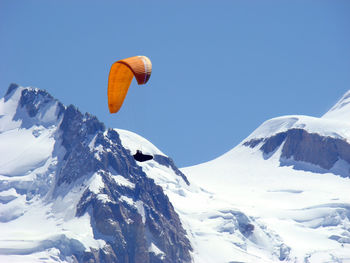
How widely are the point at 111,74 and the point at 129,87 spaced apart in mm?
2883

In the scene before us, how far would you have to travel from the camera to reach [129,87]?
151 metres

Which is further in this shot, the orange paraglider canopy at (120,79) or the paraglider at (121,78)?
the orange paraglider canopy at (120,79)

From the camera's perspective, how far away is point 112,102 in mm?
152000

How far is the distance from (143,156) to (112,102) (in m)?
9.35

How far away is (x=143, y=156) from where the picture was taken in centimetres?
14700

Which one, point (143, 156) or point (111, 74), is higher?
point (111, 74)

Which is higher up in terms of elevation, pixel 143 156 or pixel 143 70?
pixel 143 70

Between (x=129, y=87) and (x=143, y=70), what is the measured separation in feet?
14.5

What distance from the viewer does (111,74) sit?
497 feet

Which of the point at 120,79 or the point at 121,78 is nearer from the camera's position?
the point at 120,79

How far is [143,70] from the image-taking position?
484ft

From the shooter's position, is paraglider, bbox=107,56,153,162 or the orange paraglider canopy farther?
the orange paraglider canopy

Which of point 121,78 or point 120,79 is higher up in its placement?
point 121,78
